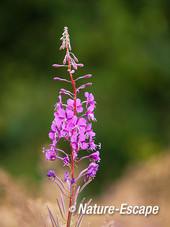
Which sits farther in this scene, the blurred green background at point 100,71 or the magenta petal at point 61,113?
the blurred green background at point 100,71

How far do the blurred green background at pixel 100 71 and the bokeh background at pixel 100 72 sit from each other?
A: 19mm

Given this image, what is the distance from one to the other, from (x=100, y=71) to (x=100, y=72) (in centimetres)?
3

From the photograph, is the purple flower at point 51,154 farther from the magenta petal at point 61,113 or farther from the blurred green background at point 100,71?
the blurred green background at point 100,71

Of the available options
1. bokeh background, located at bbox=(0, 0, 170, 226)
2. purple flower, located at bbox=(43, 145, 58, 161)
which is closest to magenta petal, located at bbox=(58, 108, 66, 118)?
purple flower, located at bbox=(43, 145, 58, 161)

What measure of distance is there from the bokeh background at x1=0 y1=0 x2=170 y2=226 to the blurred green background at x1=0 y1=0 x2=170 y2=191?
19 mm

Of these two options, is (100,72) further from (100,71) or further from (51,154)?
(51,154)

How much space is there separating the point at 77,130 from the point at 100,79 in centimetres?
718

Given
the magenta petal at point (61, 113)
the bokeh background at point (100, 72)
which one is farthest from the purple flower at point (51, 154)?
the bokeh background at point (100, 72)

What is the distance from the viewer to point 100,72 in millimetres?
8773

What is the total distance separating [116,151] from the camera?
8531mm

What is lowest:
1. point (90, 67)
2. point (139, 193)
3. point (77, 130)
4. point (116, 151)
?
point (77, 130)

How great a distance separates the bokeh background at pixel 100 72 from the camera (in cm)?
827

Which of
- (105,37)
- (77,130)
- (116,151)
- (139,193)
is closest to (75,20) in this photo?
(105,37)

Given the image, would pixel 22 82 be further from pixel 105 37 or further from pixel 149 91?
pixel 149 91
